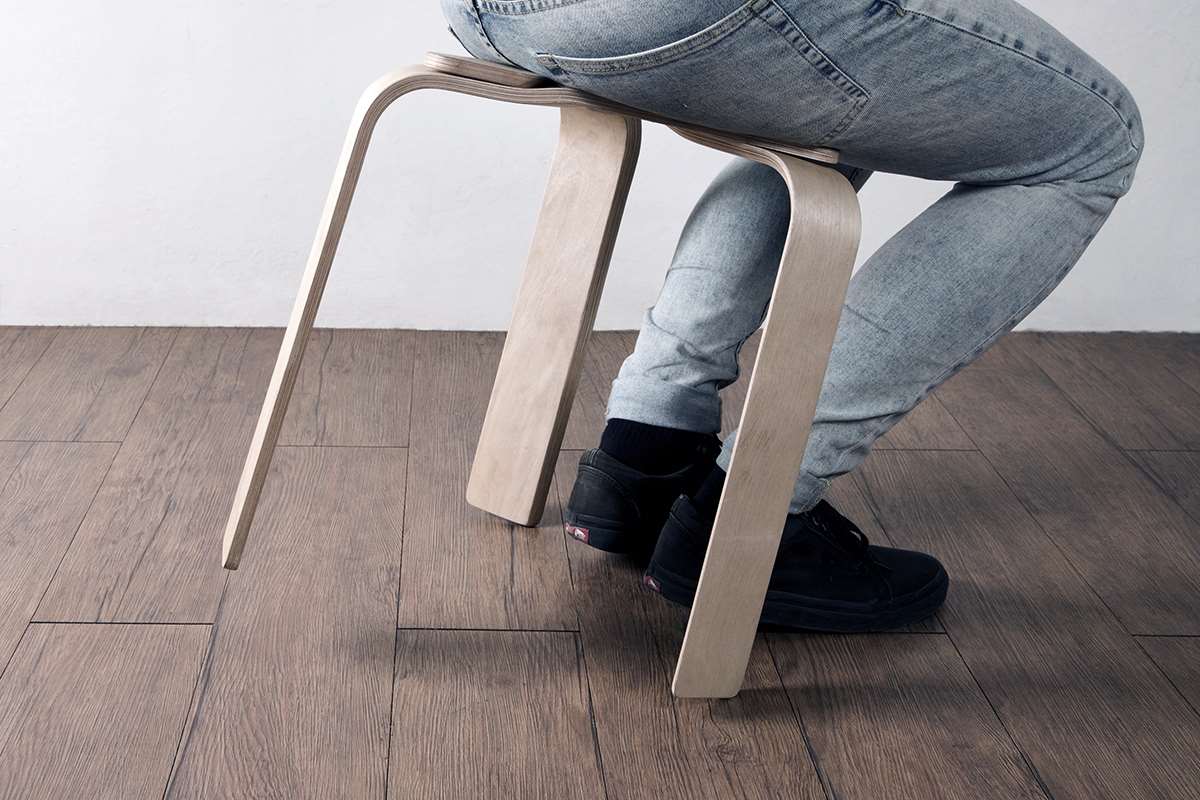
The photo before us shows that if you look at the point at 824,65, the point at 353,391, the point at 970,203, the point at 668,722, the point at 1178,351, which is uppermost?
the point at 824,65

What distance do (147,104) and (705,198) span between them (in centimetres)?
96

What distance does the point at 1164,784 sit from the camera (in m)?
0.86

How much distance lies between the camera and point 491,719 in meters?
0.90

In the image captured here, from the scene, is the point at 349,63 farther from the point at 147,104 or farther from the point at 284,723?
the point at 284,723

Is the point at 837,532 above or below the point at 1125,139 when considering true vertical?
below

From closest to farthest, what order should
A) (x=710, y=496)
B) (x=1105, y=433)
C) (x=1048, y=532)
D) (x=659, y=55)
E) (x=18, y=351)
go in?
1. (x=659, y=55)
2. (x=710, y=496)
3. (x=1048, y=532)
4. (x=1105, y=433)
5. (x=18, y=351)

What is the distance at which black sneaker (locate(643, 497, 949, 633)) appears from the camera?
3.25ft

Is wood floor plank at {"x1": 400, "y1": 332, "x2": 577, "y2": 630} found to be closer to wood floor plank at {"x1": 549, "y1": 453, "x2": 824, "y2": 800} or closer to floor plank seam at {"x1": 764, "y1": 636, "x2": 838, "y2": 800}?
wood floor plank at {"x1": 549, "y1": 453, "x2": 824, "y2": 800}

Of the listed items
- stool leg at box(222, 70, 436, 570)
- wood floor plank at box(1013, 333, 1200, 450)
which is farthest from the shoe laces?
wood floor plank at box(1013, 333, 1200, 450)

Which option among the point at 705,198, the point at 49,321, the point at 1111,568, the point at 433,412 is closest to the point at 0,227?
the point at 49,321

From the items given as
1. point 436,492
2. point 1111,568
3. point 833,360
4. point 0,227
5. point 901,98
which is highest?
point 901,98

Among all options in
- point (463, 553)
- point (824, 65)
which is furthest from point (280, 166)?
point (824, 65)

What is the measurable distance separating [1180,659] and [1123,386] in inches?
28.6

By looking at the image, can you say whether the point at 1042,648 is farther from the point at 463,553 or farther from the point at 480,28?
the point at 480,28
